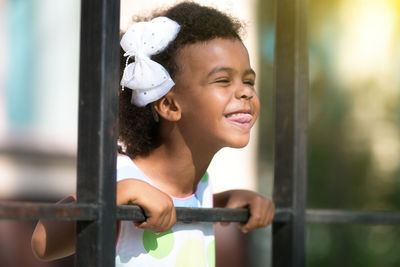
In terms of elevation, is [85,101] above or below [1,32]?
below

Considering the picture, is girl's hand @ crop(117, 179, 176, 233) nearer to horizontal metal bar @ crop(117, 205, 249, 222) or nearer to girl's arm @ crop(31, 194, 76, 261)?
horizontal metal bar @ crop(117, 205, 249, 222)

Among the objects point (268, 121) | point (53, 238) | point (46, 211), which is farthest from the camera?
point (268, 121)

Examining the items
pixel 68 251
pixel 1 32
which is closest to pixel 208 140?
pixel 68 251

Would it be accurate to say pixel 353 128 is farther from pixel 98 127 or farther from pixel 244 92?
pixel 98 127

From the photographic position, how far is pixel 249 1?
18.1 feet

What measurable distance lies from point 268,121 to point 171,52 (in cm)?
409

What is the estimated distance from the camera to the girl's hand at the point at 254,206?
71.9 inches

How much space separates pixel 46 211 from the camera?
1.26 meters

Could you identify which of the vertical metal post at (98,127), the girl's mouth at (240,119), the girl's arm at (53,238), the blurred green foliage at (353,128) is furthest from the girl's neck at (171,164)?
the blurred green foliage at (353,128)

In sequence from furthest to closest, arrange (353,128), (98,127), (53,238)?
(353,128)
(53,238)
(98,127)

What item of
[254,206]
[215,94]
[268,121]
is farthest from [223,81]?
[268,121]

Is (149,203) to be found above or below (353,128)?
below

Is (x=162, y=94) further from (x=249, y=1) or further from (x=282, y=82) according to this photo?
(x=249, y=1)

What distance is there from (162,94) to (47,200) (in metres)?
2.68
